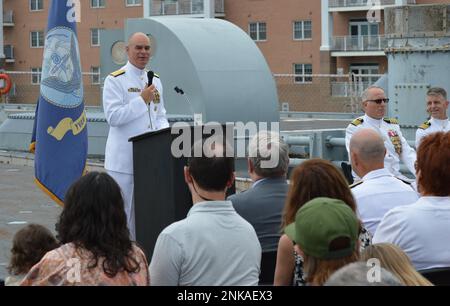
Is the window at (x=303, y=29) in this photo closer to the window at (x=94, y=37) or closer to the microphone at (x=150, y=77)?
the window at (x=94, y=37)

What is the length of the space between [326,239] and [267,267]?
187cm

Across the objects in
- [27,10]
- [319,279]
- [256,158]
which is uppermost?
[27,10]

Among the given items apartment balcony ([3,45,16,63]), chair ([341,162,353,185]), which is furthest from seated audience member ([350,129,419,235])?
apartment balcony ([3,45,16,63])

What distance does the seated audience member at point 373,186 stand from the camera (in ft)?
21.9

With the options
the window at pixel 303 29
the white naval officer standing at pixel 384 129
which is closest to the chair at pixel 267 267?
the white naval officer standing at pixel 384 129

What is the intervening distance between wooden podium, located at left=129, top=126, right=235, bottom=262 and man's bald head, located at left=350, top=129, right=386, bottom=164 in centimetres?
100

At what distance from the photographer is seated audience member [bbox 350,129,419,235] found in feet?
21.9

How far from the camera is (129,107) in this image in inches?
358

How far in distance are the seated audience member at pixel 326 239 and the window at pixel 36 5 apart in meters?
72.9

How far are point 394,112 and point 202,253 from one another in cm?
1199

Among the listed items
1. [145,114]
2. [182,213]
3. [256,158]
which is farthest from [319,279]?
[145,114]

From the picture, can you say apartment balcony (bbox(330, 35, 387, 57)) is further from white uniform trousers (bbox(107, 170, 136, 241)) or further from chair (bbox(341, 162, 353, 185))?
white uniform trousers (bbox(107, 170, 136, 241))

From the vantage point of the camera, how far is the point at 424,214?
582 centimetres
